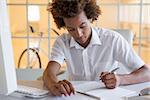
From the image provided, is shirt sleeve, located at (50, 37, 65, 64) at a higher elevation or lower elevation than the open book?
higher

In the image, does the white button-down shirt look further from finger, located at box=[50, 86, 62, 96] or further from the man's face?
finger, located at box=[50, 86, 62, 96]

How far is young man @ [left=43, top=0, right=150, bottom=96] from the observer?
1.61 meters

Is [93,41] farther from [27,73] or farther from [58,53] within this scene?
[27,73]

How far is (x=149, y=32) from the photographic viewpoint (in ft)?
10.3

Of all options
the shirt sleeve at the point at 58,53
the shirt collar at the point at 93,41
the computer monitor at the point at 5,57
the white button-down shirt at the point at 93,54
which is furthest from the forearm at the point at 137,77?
the computer monitor at the point at 5,57

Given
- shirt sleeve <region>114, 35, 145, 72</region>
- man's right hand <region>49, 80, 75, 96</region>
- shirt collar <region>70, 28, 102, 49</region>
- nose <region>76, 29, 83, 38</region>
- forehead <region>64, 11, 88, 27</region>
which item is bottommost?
Answer: man's right hand <region>49, 80, 75, 96</region>

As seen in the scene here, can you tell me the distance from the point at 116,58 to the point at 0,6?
1.01 metres

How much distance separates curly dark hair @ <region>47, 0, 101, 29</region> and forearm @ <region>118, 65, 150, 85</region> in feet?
1.31

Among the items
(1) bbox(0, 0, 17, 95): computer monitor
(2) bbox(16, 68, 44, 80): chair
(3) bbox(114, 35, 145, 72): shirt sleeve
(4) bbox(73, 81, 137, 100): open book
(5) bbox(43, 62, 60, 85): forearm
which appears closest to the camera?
(1) bbox(0, 0, 17, 95): computer monitor

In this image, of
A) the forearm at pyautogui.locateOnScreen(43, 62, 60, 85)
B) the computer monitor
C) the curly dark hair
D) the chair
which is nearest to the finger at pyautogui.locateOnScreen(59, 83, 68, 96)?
the forearm at pyautogui.locateOnScreen(43, 62, 60, 85)

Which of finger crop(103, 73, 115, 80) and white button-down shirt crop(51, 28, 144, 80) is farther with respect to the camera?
white button-down shirt crop(51, 28, 144, 80)

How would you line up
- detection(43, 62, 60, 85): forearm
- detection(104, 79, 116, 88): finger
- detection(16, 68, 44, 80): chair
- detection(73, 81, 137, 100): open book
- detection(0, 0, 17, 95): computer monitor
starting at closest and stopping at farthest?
detection(0, 0, 17, 95): computer monitor → detection(73, 81, 137, 100): open book → detection(104, 79, 116, 88): finger → detection(43, 62, 60, 85): forearm → detection(16, 68, 44, 80): chair

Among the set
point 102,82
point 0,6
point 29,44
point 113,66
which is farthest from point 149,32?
point 0,6

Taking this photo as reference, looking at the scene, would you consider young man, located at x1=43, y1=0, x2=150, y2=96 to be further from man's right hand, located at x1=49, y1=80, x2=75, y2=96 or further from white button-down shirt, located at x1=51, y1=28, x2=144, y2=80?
man's right hand, located at x1=49, y1=80, x2=75, y2=96
